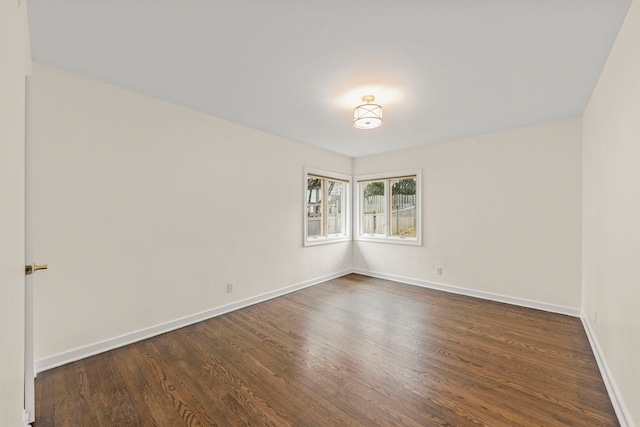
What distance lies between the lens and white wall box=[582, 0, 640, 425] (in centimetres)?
147

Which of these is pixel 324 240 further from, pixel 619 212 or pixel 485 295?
pixel 619 212

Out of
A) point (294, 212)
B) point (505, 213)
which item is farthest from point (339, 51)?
point (505, 213)

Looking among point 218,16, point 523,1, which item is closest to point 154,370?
point 218,16

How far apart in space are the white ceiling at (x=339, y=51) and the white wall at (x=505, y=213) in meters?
0.61

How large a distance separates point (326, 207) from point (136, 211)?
3100mm

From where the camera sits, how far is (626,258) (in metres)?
1.62

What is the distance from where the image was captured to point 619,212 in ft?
5.76

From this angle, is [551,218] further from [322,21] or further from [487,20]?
[322,21]

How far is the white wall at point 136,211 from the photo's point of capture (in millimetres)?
2143

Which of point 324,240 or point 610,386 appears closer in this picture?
point 610,386

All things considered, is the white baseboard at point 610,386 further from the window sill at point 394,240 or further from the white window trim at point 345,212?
the white window trim at point 345,212

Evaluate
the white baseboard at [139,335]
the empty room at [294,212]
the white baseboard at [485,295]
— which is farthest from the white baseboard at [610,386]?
the white baseboard at [139,335]

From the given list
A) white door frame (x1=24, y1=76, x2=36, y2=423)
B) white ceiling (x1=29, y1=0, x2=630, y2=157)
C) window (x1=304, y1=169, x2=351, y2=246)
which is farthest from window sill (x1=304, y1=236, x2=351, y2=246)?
white door frame (x1=24, y1=76, x2=36, y2=423)

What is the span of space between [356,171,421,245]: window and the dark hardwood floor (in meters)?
1.88
